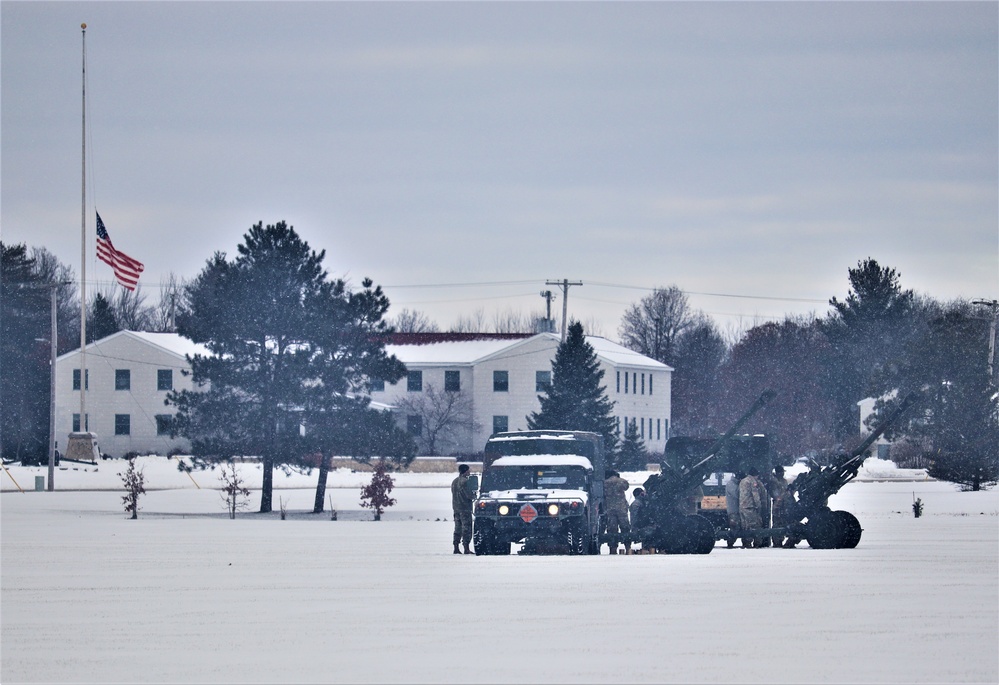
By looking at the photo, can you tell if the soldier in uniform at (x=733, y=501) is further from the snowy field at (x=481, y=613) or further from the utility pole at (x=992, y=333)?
the utility pole at (x=992, y=333)

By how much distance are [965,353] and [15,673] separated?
58.9m

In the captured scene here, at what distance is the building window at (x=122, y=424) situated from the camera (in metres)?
94.9

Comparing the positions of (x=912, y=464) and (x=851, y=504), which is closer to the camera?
(x=851, y=504)

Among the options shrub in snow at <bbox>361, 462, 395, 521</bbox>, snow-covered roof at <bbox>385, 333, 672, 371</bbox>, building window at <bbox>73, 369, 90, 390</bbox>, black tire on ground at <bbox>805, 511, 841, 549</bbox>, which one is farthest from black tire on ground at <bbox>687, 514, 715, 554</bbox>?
building window at <bbox>73, 369, 90, 390</bbox>

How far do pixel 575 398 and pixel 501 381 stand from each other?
72.9 feet

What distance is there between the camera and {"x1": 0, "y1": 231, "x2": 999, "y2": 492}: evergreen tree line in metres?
49.2

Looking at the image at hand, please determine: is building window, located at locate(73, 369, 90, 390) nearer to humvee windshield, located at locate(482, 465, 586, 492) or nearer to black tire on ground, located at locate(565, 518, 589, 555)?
humvee windshield, located at locate(482, 465, 586, 492)

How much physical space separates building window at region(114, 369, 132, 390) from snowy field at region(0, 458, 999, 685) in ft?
211

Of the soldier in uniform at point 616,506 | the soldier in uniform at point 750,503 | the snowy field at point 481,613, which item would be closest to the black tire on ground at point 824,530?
the snowy field at point 481,613

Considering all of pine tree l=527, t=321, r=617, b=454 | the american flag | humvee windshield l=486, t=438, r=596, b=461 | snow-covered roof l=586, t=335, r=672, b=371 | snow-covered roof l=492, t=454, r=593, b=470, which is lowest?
snow-covered roof l=492, t=454, r=593, b=470

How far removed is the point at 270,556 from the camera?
26797 mm

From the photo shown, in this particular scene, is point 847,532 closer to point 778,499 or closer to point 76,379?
point 778,499

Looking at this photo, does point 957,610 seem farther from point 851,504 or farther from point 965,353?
point 965,353

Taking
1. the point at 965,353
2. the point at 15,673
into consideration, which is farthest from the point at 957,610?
the point at 965,353
